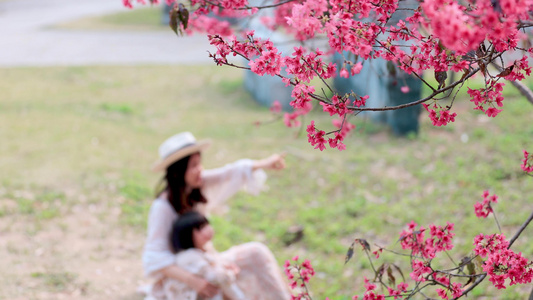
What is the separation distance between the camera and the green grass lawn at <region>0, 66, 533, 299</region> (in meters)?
5.01

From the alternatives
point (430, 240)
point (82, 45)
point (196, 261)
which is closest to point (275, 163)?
point (196, 261)

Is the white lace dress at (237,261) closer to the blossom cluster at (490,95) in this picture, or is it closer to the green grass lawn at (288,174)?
the green grass lawn at (288,174)

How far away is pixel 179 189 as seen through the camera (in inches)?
150

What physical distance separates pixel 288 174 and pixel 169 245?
2.84 m

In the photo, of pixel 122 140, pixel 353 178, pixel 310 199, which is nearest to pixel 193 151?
pixel 310 199

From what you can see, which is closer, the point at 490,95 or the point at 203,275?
the point at 490,95

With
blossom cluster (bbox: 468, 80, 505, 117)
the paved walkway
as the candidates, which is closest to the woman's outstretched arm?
blossom cluster (bbox: 468, 80, 505, 117)

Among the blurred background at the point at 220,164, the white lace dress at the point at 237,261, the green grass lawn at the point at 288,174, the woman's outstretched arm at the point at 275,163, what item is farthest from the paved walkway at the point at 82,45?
the white lace dress at the point at 237,261

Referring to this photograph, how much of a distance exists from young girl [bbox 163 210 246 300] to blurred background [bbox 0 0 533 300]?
81 centimetres

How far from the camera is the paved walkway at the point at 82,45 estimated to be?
39.0 feet

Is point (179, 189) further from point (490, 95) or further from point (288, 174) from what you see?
point (288, 174)

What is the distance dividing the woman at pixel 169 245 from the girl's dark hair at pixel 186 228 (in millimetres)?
75

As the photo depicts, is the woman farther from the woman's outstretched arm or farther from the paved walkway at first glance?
the paved walkway

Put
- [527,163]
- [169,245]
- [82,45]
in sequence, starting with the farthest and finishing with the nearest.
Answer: [82,45] < [169,245] < [527,163]
